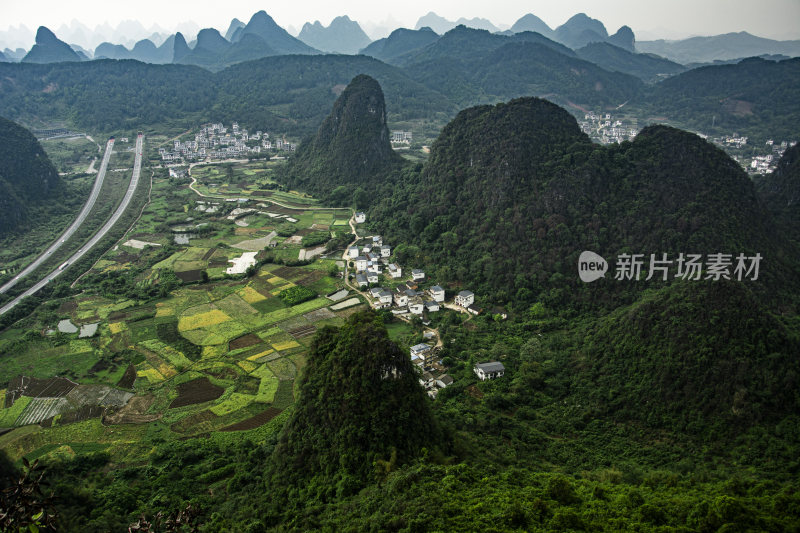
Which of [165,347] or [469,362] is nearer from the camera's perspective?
[469,362]

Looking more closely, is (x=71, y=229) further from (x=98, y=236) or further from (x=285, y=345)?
(x=285, y=345)

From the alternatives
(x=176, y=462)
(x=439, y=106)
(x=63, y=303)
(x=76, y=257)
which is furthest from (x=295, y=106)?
(x=176, y=462)

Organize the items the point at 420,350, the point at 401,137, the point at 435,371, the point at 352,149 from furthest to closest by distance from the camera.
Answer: the point at 401,137, the point at 352,149, the point at 420,350, the point at 435,371

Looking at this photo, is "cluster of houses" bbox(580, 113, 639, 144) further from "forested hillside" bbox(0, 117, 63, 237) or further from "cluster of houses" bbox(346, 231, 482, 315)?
"forested hillside" bbox(0, 117, 63, 237)

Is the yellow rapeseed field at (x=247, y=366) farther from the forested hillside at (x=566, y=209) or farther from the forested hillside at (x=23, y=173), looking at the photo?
the forested hillside at (x=23, y=173)

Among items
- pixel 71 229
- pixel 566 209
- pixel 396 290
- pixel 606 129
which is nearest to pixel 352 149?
pixel 396 290

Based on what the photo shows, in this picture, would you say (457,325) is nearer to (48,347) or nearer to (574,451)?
(574,451)

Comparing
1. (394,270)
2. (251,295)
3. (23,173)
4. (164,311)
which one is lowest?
(164,311)
